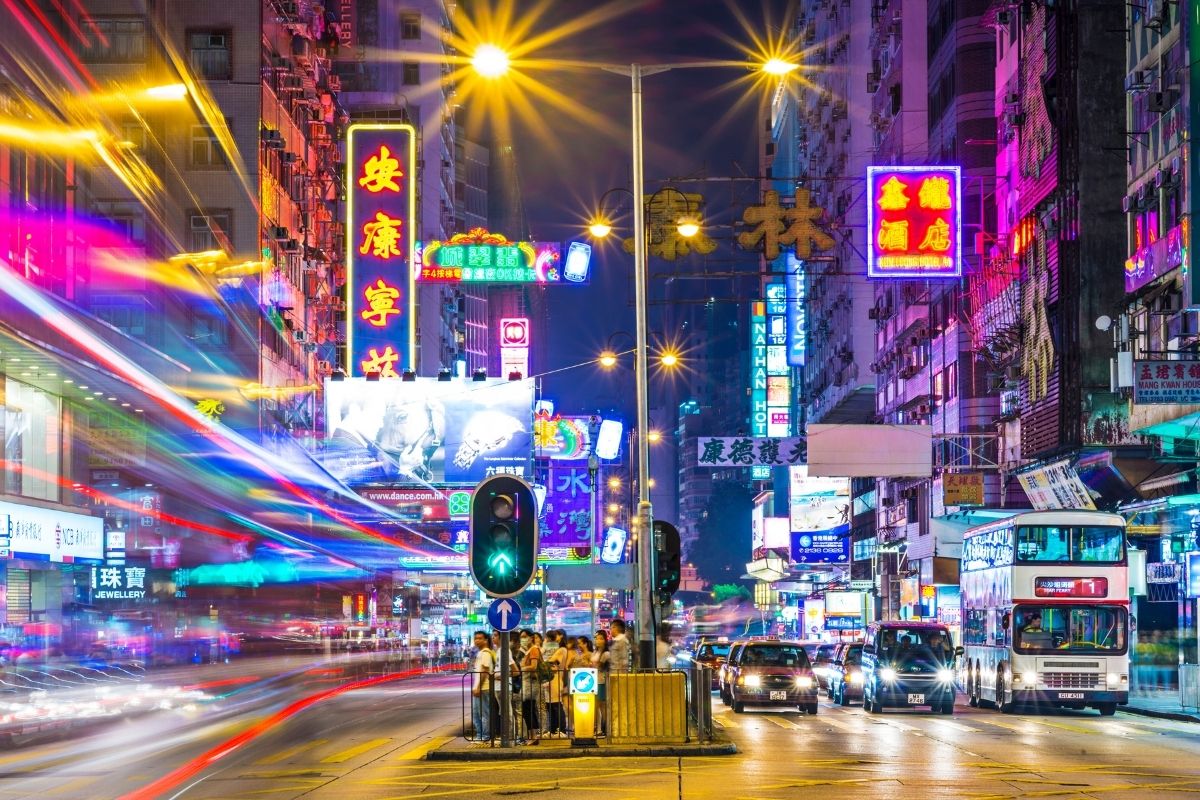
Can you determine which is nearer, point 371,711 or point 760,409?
point 371,711

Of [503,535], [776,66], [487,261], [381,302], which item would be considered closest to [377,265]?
[381,302]

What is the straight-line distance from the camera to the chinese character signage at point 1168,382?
3131 cm

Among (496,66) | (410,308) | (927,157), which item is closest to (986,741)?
(496,66)

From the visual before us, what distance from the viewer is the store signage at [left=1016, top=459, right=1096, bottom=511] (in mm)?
46000

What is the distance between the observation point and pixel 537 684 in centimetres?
2670

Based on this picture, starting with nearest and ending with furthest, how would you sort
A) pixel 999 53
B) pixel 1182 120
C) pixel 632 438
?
pixel 1182 120 → pixel 999 53 → pixel 632 438

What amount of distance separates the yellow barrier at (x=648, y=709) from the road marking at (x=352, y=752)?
360 centimetres

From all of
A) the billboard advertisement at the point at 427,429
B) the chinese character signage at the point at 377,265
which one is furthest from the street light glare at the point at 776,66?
the chinese character signage at the point at 377,265

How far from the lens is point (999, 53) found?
58.2 meters

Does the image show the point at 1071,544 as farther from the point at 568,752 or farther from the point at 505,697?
the point at 505,697

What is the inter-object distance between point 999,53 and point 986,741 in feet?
119

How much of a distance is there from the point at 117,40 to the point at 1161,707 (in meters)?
46.6

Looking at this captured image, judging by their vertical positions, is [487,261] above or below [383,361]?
above

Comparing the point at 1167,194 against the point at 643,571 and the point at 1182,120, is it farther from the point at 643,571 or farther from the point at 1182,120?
the point at 643,571
